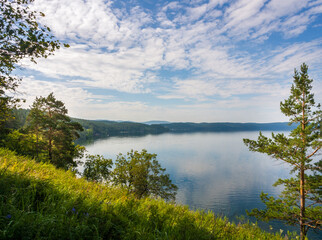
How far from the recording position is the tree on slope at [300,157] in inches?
556

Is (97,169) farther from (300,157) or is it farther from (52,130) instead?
(300,157)

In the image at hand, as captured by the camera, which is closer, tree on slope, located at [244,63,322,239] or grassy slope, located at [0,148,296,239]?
grassy slope, located at [0,148,296,239]

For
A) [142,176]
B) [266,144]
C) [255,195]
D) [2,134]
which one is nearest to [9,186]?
[266,144]

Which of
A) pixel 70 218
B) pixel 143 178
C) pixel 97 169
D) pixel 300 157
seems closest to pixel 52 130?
pixel 97 169

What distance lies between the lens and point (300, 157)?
→ 13.8m

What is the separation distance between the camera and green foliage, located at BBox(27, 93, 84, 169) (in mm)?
21109

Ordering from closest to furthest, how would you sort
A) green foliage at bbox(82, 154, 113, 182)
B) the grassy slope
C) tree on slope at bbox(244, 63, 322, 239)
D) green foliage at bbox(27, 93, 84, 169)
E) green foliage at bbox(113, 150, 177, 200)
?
the grassy slope
tree on slope at bbox(244, 63, 322, 239)
green foliage at bbox(27, 93, 84, 169)
green foliage at bbox(113, 150, 177, 200)
green foliage at bbox(82, 154, 113, 182)

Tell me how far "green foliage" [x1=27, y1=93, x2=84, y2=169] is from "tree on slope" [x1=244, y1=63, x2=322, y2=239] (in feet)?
76.4

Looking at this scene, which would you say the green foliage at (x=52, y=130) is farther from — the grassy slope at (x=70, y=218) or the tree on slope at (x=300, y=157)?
the tree on slope at (x=300, y=157)

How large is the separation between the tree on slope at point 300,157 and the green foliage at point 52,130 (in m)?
23.3

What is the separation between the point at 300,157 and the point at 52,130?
2781 cm

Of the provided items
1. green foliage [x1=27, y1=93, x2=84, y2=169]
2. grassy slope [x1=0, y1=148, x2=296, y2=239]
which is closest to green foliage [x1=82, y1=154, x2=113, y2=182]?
green foliage [x1=27, y1=93, x2=84, y2=169]

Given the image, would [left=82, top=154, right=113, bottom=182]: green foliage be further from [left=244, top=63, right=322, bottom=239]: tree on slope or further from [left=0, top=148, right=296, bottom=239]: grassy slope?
[left=0, top=148, right=296, bottom=239]: grassy slope

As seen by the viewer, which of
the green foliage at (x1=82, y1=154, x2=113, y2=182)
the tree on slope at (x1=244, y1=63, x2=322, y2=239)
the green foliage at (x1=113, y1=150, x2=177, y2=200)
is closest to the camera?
the tree on slope at (x1=244, y1=63, x2=322, y2=239)
